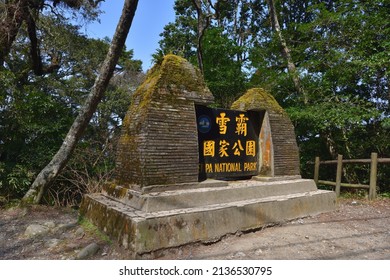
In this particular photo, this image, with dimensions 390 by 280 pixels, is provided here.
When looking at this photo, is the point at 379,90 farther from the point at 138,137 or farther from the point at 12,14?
the point at 12,14

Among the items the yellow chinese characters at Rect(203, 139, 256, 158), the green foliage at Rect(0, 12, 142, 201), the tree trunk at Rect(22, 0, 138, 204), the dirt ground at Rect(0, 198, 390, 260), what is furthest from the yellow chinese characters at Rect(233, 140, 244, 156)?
the green foliage at Rect(0, 12, 142, 201)

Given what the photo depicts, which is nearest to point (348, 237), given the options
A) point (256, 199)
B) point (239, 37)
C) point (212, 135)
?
point (256, 199)

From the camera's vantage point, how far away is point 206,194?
14.0 feet

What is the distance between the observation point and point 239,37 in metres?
18.0

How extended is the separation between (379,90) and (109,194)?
938 cm

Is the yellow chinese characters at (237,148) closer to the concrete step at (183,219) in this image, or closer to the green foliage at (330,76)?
the concrete step at (183,219)

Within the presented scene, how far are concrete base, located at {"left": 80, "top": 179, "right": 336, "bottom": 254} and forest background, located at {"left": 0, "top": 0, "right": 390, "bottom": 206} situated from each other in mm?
3453

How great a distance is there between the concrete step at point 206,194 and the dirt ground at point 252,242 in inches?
22.1

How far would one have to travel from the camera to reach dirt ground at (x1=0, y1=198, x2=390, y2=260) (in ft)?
11.7

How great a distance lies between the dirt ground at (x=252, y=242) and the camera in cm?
357

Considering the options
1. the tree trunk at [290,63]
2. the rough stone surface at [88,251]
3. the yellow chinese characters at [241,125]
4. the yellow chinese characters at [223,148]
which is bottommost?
the rough stone surface at [88,251]

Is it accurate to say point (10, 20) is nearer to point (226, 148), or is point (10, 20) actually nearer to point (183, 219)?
point (226, 148)

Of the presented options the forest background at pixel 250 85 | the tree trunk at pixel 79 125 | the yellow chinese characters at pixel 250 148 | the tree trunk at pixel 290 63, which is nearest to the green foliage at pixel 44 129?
the forest background at pixel 250 85

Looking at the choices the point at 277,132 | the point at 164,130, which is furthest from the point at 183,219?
the point at 277,132
